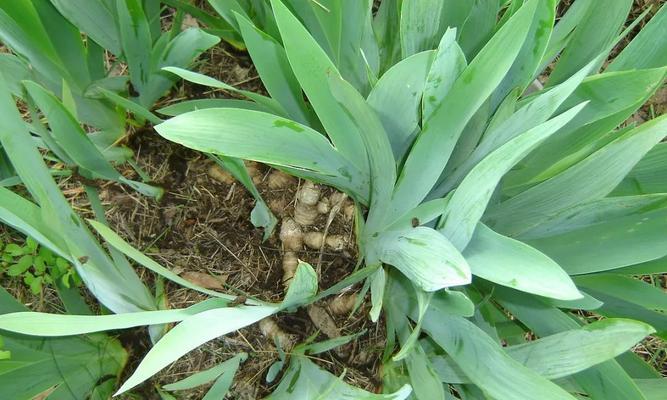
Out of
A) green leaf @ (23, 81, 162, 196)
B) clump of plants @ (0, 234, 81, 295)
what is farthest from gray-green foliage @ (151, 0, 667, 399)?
clump of plants @ (0, 234, 81, 295)

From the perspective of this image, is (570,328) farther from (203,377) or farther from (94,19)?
(94,19)

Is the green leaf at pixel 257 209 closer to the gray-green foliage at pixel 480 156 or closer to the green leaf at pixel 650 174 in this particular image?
the gray-green foliage at pixel 480 156

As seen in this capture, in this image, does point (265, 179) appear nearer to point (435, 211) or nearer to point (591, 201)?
point (435, 211)

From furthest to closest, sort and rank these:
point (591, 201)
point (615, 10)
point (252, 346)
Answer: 1. point (252, 346)
2. point (615, 10)
3. point (591, 201)

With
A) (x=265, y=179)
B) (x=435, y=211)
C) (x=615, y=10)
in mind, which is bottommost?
(x=265, y=179)

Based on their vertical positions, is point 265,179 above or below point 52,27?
below

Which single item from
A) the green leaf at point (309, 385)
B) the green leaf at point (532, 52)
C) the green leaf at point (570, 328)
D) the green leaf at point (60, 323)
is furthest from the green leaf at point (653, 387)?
the green leaf at point (60, 323)

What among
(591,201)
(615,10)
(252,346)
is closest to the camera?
(591,201)

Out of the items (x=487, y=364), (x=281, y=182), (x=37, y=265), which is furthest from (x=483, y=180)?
(x=37, y=265)

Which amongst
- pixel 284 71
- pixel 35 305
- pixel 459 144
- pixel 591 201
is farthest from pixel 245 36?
pixel 35 305

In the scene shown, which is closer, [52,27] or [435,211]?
[435,211]
